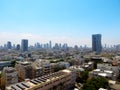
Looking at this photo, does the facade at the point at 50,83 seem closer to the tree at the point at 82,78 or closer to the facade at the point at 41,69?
the tree at the point at 82,78

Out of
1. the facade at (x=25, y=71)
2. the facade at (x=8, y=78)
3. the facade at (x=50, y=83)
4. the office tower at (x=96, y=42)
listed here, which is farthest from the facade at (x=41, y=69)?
the office tower at (x=96, y=42)

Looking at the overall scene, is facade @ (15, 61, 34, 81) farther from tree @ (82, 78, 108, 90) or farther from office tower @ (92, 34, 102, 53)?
office tower @ (92, 34, 102, 53)

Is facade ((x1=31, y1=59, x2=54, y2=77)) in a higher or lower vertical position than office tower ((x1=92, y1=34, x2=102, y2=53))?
lower

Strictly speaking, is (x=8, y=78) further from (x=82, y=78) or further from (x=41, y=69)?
(x=82, y=78)

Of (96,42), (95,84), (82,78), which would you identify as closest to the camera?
(95,84)

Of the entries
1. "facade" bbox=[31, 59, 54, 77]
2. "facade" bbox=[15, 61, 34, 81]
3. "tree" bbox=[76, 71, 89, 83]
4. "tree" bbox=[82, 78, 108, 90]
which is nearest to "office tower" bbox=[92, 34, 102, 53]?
"facade" bbox=[31, 59, 54, 77]

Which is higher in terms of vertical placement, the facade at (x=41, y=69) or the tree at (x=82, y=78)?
the facade at (x=41, y=69)

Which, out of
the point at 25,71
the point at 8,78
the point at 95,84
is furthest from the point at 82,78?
the point at 8,78

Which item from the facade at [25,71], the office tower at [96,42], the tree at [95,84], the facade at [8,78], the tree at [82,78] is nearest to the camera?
the tree at [95,84]

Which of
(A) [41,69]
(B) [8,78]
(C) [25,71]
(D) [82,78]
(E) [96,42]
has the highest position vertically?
(E) [96,42]

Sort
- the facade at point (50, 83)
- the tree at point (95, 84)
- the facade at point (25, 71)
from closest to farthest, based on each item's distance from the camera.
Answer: the facade at point (50, 83) < the tree at point (95, 84) < the facade at point (25, 71)
